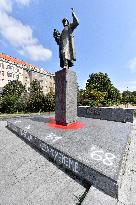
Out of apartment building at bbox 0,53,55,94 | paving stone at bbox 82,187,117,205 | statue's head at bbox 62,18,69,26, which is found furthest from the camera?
apartment building at bbox 0,53,55,94

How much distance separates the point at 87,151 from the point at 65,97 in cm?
586

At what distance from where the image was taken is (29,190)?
6395 millimetres

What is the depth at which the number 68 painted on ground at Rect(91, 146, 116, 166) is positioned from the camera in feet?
21.9

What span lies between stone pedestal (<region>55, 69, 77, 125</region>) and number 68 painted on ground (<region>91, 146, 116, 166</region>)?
5.31 meters

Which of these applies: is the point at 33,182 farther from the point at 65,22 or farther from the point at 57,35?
the point at 65,22

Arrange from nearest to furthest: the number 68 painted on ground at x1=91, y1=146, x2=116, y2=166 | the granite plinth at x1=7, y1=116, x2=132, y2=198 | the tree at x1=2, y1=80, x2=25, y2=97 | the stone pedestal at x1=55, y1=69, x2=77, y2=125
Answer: the granite plinth at x1=7, y1=116, x2=132, y2=198 < the number 68 painted on ground at x1=91, y1=146, x2=116, y2=166 < the stone pedestal at x1=55, y1=69, x2=77, y2=125 < the tree at x1=2, y1=80, x2=25, y2=97

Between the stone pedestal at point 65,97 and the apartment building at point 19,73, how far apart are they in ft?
92.9

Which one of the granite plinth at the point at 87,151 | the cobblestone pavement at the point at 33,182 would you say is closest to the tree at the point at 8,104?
the granite plinth at the point at 87,151

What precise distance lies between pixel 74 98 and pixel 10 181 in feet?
25.5

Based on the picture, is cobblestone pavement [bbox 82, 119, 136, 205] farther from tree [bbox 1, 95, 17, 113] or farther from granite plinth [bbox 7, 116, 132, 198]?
tree [bbox 1, 95, 17, 113]

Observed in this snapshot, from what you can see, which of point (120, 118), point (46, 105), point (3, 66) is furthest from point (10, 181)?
point (3, 66)

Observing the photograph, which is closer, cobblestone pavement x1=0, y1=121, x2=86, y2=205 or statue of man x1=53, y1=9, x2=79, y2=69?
cobblestone pavement x1=0, y1=121, x2=86, y2=205

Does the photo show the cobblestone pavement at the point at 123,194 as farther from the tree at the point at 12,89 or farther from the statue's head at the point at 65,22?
the tree at the point at 12,89

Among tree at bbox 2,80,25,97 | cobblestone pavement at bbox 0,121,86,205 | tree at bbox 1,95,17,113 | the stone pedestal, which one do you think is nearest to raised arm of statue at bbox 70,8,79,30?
the stone pedestal
